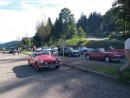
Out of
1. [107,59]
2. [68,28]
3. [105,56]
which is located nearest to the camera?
[107,59]

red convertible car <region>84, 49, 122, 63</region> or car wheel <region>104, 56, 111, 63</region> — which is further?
car wheel <region>104, 56, 111, 63</region>

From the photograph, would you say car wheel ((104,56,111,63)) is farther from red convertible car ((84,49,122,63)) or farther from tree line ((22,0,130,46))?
tree line ((22,0,130,46))

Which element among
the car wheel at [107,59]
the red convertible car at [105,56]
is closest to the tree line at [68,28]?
the red convertible car at [105,56]

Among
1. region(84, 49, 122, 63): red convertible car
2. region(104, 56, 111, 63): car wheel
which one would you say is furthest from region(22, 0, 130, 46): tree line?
region(104, 56, 111, 63): car wheel

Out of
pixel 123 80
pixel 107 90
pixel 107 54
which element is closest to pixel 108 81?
pixel 123 80

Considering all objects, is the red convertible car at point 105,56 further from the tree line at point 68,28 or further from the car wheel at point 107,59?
the tree line at point 68,28

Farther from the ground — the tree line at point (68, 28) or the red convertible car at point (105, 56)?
the tree line at point (68, 28)

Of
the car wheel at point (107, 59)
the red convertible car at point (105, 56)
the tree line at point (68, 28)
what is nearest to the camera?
the red convertible car at point (105, 56)

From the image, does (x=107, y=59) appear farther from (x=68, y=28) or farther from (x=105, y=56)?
(x=68, y=28)

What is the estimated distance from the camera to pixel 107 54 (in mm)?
22859

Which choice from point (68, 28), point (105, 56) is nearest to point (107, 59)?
point (105, 56)

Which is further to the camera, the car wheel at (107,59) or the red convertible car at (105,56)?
the car wheel at (107,59)

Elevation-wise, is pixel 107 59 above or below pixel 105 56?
below

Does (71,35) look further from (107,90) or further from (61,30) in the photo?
(107,90)
